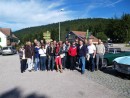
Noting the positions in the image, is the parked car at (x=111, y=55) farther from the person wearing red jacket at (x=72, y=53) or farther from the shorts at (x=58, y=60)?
the shorts at (x=58, y=60)

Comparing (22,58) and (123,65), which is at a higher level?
(22,58)

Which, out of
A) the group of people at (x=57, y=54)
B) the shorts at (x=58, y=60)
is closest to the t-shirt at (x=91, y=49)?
the group of people at (x=57, y=54)

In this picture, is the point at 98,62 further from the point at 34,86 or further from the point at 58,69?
the point at 34,86

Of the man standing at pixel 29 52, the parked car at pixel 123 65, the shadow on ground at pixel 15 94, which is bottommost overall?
the shadow on ground at pixel 15 94

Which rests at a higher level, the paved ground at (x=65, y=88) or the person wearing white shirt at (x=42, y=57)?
the person wearing white shirt at (x=42, y=57)

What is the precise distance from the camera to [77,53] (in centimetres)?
1343

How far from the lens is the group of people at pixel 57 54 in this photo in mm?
13094

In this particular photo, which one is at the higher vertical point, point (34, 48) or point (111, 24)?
point (111, 24)

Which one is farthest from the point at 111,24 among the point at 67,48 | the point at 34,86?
the point at 34,86

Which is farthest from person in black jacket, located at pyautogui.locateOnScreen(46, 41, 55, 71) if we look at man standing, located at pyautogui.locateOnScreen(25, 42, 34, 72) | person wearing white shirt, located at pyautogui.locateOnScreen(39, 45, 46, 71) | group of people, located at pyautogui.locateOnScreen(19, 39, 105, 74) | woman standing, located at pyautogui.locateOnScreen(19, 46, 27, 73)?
woman standing, located at pyautogui.locateOnScreen(19, 46, 27, 73)

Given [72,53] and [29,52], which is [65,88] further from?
[29,52]

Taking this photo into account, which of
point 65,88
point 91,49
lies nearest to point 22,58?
point 91,49

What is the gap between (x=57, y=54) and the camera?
1337 cm

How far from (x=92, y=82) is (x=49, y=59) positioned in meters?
4.44
